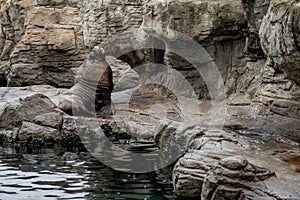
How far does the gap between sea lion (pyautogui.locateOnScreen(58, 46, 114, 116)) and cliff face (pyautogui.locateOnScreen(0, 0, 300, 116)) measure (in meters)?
1.64

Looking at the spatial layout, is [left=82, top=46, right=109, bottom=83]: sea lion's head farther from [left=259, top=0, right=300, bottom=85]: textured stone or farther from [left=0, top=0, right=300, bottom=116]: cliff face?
[left=259, top=0, right=300, bottom=85]: textured stone

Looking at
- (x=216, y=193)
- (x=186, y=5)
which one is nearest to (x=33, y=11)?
(x=186, y=5)

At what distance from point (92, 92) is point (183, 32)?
2445 mm

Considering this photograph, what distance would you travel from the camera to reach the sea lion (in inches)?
421

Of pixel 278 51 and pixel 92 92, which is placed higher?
pixel 278 51

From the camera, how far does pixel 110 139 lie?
970 cm

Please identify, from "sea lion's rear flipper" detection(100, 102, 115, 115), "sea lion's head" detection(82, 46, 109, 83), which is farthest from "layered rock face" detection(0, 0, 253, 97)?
"sea lion's rear flipper" detection(100, 102, 115, 115)

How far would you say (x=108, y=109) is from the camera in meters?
11.1

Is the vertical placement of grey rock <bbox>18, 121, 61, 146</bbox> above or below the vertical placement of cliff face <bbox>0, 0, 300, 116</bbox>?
below

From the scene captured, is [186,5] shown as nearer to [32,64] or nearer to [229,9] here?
[229,9]

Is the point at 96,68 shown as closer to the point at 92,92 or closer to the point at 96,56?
the point at 96,56

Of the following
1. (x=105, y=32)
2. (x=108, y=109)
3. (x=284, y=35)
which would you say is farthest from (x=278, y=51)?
(x=105, y=32)

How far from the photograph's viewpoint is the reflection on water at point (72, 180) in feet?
20.6

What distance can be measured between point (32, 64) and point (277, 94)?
1087 cm
